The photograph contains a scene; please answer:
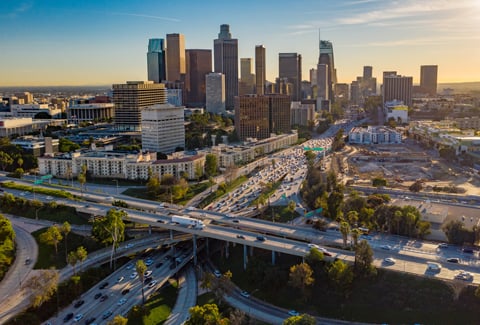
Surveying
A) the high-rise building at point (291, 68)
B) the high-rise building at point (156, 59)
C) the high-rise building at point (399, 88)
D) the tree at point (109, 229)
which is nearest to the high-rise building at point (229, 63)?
the high-rise building at point (156, 59)

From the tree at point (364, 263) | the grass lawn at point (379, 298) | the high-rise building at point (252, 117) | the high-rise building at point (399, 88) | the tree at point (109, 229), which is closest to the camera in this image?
the grass lawn at point (379, 298)

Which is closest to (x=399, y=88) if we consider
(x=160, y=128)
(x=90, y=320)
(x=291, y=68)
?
(x=291, y=68)

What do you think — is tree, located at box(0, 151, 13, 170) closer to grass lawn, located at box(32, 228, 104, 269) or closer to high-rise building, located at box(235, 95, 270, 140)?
grass lawn, located at box(32, 228, 104, 269)

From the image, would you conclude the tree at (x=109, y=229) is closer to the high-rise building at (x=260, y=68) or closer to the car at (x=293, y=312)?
the car at (x=293, y=312)

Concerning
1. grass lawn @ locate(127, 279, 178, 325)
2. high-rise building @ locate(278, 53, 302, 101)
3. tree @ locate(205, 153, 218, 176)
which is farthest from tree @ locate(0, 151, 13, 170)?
high-rise building @ locate(278, 53, 302, 101)

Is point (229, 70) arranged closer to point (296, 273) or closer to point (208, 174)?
point (208, 174)

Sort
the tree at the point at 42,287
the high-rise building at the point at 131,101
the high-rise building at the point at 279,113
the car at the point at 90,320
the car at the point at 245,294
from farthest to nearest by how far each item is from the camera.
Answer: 1. the high-rise building at the point at 279,113
2. the high-rise building at the point at 131,101
3. the car at the point at 245,294
4. the tree at the point at 42,287
5. the car at the point at 90,320

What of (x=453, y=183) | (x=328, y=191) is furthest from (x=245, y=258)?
(x=453, y=183)
